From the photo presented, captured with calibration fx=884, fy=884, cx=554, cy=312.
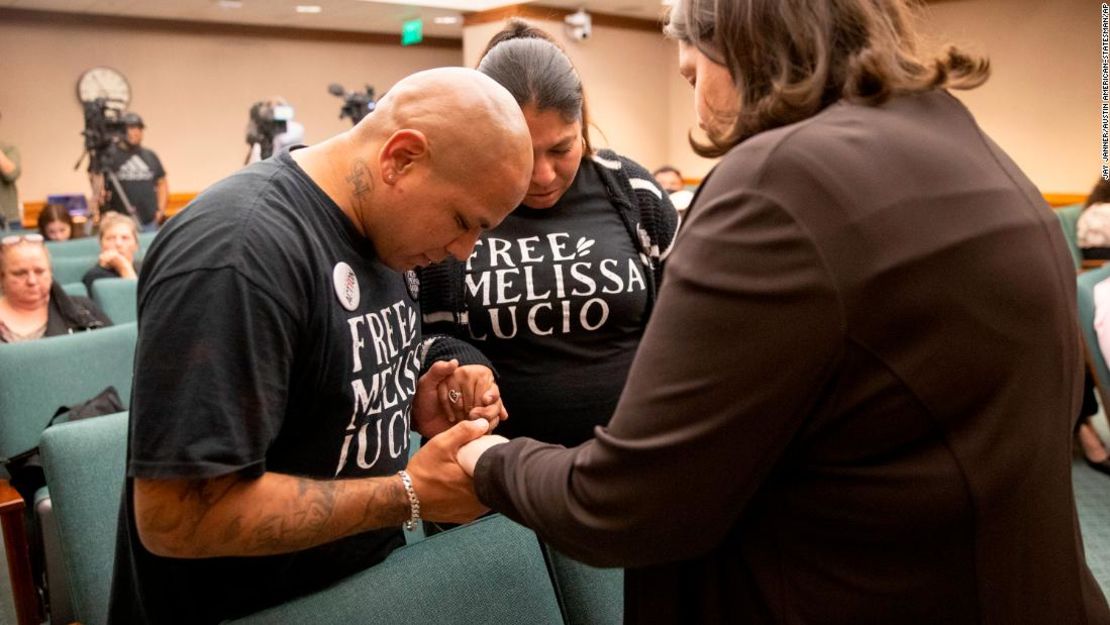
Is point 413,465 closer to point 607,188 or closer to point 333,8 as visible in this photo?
point 607,188

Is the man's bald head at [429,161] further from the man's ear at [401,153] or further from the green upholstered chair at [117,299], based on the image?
the green upholstered chair at [117,299]

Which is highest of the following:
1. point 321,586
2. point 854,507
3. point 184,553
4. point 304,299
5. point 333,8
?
point 333,8

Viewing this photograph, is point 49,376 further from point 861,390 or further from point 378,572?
point 861,390

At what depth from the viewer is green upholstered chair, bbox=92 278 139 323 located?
11.3 ft

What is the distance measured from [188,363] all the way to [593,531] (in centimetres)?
40

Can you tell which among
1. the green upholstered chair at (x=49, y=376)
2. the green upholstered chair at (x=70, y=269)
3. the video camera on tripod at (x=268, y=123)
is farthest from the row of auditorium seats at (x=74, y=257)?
the green upholstered chair at (x=49, y=376)

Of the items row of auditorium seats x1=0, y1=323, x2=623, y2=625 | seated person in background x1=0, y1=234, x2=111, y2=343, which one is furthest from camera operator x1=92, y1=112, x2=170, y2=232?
row of auditorium seats x1=0, y1=323, x2=623, y2=625

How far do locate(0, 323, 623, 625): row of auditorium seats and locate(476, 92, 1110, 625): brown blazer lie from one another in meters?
0.40

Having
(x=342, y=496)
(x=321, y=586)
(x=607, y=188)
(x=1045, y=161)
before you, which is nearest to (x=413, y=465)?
(x=342, y=496)

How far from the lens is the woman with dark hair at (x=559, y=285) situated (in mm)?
1578

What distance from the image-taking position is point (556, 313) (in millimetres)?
1604

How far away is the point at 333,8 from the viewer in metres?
8.62

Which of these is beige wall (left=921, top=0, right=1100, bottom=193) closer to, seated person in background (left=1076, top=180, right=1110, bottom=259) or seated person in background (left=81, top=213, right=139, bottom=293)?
seated person in background (left=1076, top=180, right=1110, bottom=259)

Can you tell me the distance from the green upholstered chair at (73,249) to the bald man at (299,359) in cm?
475
